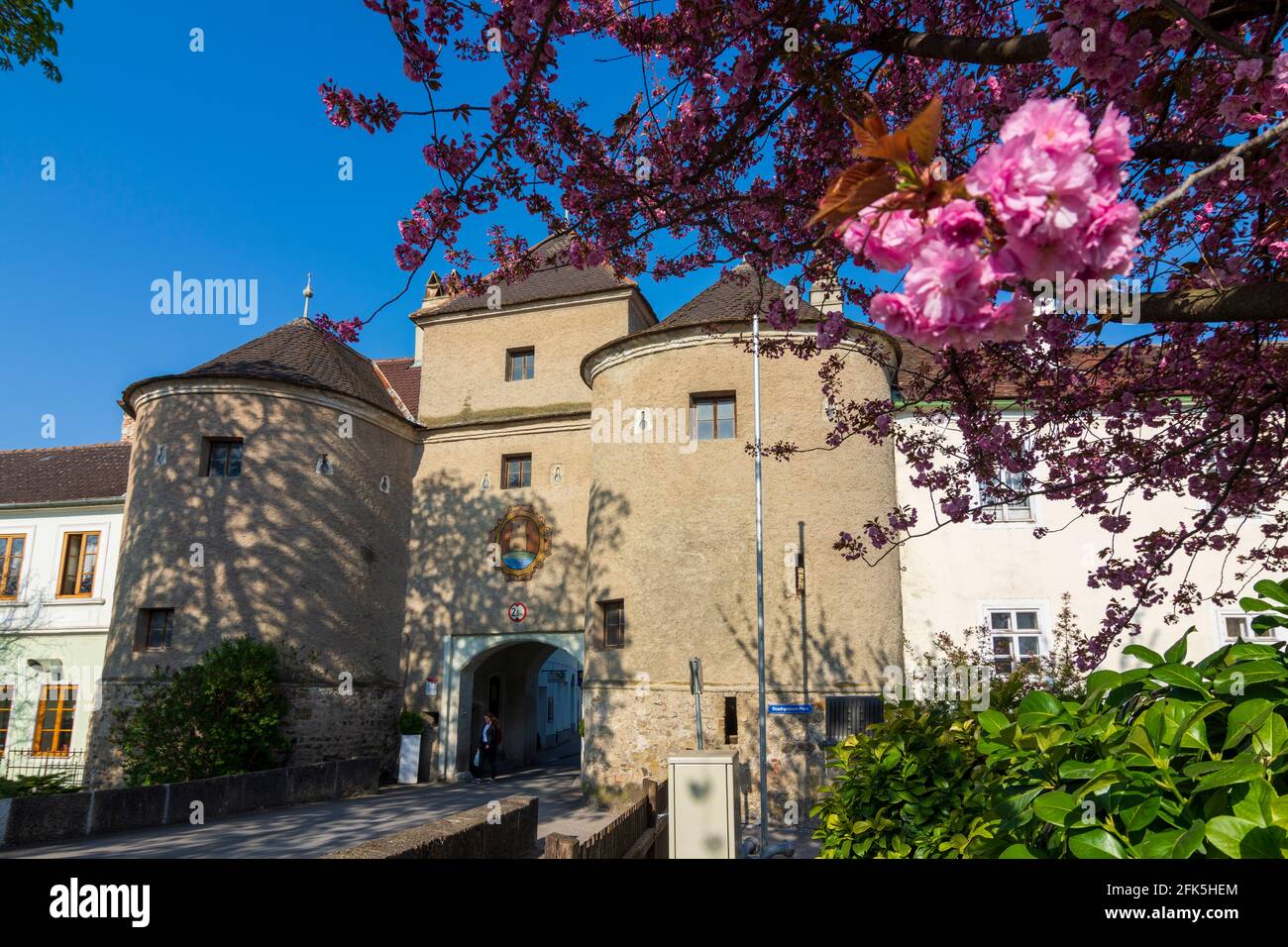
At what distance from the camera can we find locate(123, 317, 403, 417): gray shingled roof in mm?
20844

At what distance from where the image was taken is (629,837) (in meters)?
7.86

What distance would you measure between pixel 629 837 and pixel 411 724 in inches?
581

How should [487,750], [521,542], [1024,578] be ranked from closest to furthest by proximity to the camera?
1. [1024,578]
2. [487,750]
3. [521,542]

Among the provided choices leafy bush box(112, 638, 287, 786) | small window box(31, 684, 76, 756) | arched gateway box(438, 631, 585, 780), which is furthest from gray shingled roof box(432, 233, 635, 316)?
small window box(31, 684, 76, 756)

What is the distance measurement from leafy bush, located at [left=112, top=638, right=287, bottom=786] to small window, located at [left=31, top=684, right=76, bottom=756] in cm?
830

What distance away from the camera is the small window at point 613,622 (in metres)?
18.0

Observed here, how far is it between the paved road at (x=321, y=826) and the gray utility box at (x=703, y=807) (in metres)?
4.25

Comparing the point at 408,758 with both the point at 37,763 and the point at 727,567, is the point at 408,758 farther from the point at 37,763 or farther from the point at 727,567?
the point at 37,763

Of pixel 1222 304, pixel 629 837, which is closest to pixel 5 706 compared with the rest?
pixel 629 837

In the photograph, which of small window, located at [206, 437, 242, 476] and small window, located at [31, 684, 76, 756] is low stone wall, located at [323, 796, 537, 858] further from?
small window, located at [31, 684, 76, 756]

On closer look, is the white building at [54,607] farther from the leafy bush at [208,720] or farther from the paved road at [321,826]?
the paved road at [321,826]

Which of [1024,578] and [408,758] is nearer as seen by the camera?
[1024,578]

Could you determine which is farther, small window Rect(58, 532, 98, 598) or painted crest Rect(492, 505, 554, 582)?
small window Rect(58, 532, 98, 598)

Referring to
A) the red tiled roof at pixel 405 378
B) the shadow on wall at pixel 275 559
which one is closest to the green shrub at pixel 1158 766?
the shadow on wall at pixel 275 559
